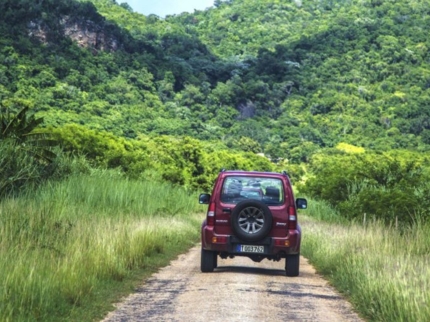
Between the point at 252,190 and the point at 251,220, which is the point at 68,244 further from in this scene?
the point at 252,190

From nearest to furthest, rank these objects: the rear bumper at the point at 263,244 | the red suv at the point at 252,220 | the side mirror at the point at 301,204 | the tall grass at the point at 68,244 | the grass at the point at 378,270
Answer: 1. the tall grass at the point at 68,244
2. the grass at the point at 378,270
3. the red suv at the point at 252,220
4. the rear bumper at the point at 263,244
5. the side mirror at the point at 301,204

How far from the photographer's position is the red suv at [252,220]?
14.8 m

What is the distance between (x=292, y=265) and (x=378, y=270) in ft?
9.49

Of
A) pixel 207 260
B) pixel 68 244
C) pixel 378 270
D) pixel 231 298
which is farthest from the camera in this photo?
pixel 207 260

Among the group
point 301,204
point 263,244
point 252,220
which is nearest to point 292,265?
point 263,244

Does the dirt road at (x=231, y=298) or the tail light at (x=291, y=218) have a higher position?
the tail light at (x=291, y=218)

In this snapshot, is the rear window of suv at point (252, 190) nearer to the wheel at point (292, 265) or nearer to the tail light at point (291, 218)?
the tail light at point (291, 218)

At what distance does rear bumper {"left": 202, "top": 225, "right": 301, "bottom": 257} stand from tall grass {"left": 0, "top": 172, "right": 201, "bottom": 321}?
5.04ft

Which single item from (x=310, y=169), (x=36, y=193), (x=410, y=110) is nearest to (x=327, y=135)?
(x=410, y=110)

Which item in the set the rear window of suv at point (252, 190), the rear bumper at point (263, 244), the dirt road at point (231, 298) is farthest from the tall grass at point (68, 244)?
the rear window of suv at point (252, 190)

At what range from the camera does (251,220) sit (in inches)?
589

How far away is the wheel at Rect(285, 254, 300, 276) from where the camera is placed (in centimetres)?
1530

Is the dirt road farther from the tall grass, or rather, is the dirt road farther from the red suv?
the tall grass

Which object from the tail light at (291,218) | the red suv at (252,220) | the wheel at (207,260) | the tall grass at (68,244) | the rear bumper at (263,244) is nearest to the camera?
the tall grass at (68,244)
